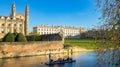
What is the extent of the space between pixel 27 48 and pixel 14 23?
115 feet

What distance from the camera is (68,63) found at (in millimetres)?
31047

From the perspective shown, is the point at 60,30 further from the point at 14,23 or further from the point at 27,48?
the point at 27,48

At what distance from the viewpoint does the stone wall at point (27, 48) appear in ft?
130

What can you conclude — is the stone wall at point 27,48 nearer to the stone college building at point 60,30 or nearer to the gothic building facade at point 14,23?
the gothic building facade at point 14,23

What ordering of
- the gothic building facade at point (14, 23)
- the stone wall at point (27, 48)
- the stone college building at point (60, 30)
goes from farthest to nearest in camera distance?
the stone college building at point (60, 30)
the gothic building facade at point (14, 23)
the stone wall at point (27, 48)

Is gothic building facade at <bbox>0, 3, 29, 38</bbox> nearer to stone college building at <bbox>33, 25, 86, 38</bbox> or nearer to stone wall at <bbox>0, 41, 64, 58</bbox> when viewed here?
stone wall at <bbox>0, 41, 64, 58</bbox>

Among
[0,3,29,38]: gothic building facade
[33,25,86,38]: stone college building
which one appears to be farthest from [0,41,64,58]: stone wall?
[33,25,86,38]: stone college building

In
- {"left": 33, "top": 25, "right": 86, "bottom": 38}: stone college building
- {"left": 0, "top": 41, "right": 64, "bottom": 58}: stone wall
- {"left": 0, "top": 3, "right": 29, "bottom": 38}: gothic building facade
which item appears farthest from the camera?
{"left": 33, "top": 25, "right": 86, "bottom": 38}: stone college building

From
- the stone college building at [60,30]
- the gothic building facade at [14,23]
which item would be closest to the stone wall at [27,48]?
the gothic building facade at [14,23]

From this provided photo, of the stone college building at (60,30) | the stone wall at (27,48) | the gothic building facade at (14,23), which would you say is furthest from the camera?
the stone college building at (60,30)

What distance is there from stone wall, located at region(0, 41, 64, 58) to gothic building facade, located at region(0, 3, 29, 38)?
2751cm

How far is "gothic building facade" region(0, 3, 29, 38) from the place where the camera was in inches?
2896

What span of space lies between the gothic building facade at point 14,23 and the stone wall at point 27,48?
2751 cm

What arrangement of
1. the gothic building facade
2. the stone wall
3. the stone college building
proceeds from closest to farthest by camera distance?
the stone wall, the gothic building facade, the stone college building
